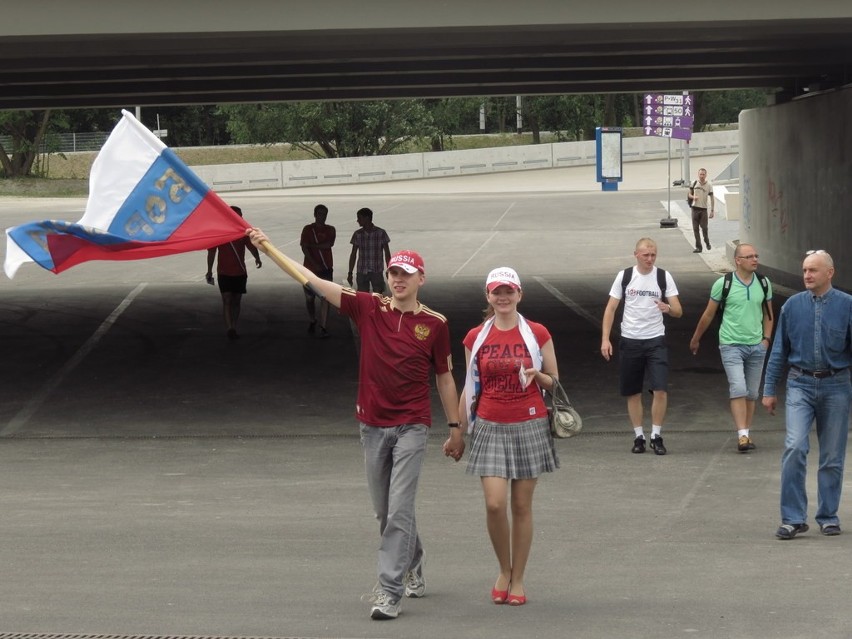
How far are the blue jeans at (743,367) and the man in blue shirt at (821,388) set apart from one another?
10.4ft

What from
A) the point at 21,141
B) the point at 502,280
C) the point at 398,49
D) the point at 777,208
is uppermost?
the point at 21,141

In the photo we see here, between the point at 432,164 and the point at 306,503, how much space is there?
57.0m

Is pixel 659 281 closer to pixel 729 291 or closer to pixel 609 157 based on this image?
pixel 729 291

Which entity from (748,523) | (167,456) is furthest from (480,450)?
(167,456)

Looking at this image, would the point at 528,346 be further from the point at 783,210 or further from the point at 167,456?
the point at 783,210

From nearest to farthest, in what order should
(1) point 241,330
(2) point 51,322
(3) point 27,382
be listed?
(3) point 27,382 < (1) point 241,330 < (2) point 51,322

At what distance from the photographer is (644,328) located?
467 inches

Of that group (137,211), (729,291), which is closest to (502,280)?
(137,211)

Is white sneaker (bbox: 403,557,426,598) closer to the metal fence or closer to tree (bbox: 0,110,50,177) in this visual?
tree (bbox: 0,110,50,177)

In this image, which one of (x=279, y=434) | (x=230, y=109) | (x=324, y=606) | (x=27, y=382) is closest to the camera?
(x=324, y=606)

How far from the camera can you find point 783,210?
2577cm

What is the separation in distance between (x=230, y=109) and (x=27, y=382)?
2266 inches

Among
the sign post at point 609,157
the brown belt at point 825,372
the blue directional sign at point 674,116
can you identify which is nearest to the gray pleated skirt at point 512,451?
the brown belt at point 825,372

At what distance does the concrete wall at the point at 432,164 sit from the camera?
63.0 meters
